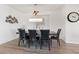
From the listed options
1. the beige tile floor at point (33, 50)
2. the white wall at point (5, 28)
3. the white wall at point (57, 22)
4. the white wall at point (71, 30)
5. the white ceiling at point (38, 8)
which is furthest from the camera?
the white wall at point (57, 22)

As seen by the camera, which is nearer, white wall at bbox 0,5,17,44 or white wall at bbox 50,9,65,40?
white wall at bbox 0,5,17,44

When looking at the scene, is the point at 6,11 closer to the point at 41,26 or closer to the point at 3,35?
the point at 3,35

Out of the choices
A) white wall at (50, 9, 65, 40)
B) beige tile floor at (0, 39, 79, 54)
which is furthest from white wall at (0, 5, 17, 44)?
white wall at (50, 9, 65, 40)

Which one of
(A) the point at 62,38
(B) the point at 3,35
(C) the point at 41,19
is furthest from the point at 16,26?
(A) the point at 62,38

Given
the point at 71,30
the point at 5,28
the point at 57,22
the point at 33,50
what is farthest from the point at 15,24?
the point at 71,30

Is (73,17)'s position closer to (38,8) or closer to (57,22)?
(57,22)

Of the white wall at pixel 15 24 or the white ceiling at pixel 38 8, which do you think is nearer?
the white wall at pixel 15 24


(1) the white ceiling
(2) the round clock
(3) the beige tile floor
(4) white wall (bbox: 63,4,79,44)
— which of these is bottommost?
(3) the beige tile floor

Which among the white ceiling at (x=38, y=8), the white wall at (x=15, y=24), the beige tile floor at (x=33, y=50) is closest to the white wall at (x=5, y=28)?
the white wall at (x=15, y=24)

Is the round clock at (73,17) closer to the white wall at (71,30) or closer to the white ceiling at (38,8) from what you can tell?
the white wall at (71,30)

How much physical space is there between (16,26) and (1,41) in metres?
0.83

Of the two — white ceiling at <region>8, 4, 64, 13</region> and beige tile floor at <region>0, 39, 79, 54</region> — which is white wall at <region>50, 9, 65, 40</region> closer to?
white ceiling at <region>8, 4, 64, 13</region>

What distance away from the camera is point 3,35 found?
4273mm
